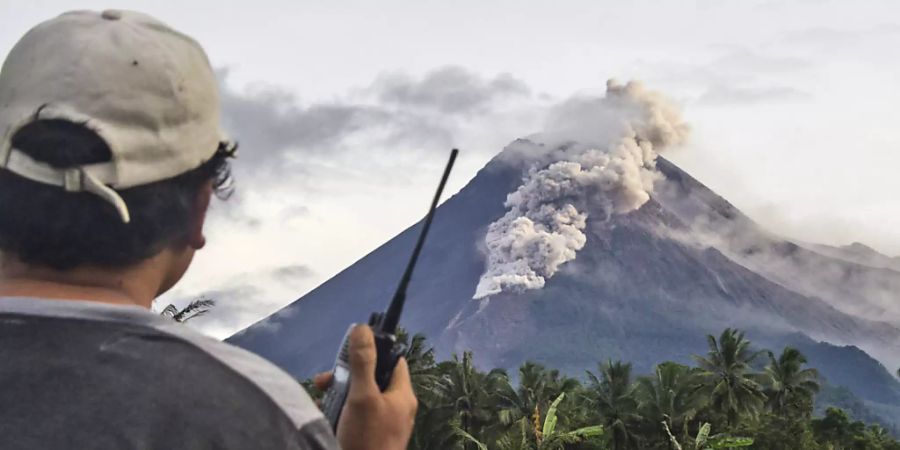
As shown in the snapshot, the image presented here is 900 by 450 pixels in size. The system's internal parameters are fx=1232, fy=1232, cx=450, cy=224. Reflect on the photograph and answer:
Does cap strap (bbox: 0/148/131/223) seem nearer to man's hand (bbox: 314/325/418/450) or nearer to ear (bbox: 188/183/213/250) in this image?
ear (bbox: 188/183/213/250)

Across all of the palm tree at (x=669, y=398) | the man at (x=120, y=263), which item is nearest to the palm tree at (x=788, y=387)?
the palm tree at (x=669, y=398)

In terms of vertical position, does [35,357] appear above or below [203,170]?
below

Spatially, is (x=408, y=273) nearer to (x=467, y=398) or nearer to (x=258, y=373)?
(x=258, y=373)

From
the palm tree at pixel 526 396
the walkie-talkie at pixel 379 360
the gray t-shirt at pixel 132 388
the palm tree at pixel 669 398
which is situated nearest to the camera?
the gray t-shirt at pixel 132 388

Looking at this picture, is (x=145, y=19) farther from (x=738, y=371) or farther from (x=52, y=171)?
(x=738, y=371)

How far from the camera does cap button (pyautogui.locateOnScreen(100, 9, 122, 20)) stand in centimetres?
207

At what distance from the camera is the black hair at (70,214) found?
6.45 feet

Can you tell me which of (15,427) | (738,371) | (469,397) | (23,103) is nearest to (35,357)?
(15,427)

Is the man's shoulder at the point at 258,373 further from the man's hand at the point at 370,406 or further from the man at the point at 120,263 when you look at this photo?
the man's hand at the point at 370,406

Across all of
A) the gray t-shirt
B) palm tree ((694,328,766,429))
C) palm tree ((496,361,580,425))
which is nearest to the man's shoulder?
the gray t-shirt

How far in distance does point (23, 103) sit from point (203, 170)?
1.02 ft

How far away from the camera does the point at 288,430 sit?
1.86 meters

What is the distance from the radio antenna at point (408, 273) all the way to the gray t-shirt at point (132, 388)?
0.23 meters

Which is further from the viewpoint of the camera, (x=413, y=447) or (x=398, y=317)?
(x=413, y=447)
